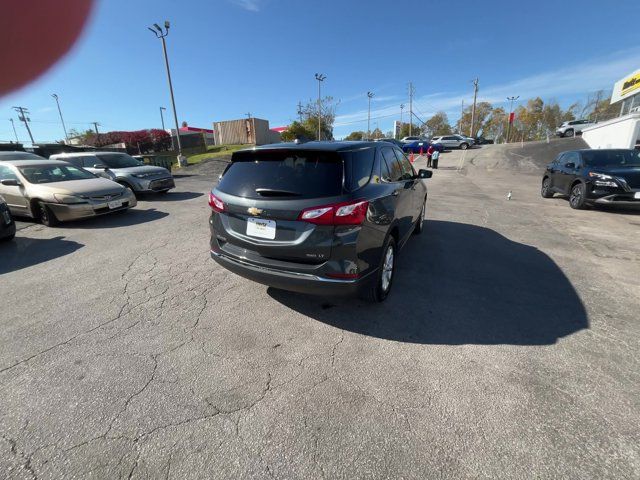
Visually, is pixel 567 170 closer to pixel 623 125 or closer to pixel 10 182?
pixel 10 182

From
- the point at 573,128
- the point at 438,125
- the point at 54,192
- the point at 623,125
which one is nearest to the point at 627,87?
the point at 573,128

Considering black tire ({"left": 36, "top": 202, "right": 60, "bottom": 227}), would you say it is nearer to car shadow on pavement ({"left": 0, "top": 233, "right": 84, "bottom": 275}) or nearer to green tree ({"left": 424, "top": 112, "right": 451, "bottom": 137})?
car shadow on pavement ({"left": 0, "top": 233, "right": 84, "bottom": 275})

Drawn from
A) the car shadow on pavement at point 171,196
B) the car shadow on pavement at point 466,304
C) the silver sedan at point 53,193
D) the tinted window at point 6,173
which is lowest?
the car shadow on pavement at point 466,304

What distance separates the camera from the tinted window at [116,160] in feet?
33.0

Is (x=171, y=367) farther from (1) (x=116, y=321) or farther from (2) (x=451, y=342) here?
(2) (x=451, y=342)

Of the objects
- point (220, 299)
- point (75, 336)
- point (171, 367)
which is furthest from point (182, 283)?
point (171, 367)

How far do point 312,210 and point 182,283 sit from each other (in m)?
2.34

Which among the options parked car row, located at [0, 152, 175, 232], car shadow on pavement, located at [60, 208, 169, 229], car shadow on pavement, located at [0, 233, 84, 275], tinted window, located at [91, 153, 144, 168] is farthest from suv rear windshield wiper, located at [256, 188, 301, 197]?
tinted window, located at [91, 153, 144, 168]

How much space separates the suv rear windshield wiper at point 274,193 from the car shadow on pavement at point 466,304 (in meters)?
1.31

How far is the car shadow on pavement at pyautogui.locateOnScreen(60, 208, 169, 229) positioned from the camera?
6652 millimetres

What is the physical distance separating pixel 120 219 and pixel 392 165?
21.8 feet

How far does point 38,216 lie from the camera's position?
672 centimetres

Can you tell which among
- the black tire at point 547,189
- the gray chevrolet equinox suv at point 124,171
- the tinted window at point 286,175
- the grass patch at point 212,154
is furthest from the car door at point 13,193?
the grass patch at point 212,154

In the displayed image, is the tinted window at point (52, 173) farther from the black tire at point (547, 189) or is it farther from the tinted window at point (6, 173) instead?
the black tire at point (547, 189)
